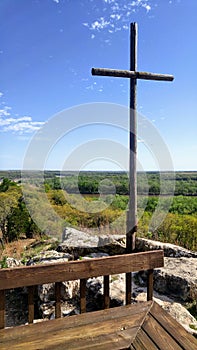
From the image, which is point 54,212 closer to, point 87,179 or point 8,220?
point 8,220

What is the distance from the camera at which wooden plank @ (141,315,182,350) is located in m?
1.44

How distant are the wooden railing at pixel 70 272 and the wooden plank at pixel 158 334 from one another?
11.3 inches

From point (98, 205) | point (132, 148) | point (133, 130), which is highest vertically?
point (133, 130)

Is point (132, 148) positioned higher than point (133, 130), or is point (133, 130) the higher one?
point (133, 130)

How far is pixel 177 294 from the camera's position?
3311mm

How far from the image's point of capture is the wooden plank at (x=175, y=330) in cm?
147

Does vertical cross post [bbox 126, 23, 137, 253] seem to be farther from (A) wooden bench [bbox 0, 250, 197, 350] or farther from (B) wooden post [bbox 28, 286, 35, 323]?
(B) wooden post [bbox 28, 286, 35, 323]

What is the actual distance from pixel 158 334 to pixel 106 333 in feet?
0.98

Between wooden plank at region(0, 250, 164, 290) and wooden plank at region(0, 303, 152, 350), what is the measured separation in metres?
0.27

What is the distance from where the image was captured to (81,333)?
1.56 m

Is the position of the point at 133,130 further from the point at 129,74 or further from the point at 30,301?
the point at 30,301

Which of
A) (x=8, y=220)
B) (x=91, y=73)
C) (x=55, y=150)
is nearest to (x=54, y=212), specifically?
(x=8, y=220)

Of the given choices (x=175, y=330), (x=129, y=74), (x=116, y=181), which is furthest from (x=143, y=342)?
(x=116, y=181)

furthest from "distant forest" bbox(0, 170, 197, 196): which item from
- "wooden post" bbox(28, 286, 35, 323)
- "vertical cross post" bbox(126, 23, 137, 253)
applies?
"wooden post" bbox(28, 286, 35, 323)
